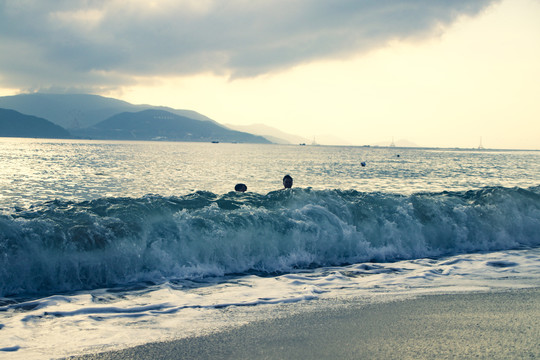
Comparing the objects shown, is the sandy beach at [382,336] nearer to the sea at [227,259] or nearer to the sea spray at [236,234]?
the sea at [227,259]

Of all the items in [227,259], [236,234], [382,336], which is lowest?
[227,259]

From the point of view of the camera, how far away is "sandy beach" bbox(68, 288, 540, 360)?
16.5 ft

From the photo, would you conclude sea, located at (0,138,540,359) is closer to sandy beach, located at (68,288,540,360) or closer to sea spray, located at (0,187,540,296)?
sea spray, located at (0,187,540,296)

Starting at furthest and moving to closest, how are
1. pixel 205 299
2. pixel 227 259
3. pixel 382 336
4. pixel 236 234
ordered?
pixel 236 234 < pixel 227 259 < pixel 205 299 < pixel 382 336

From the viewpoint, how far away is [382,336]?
5660 millimetres

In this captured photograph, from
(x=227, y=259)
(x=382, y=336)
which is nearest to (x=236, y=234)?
(x=227, y=259)

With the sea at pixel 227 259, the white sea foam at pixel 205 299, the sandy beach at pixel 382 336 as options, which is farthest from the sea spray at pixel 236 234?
the sandy beach at pixel 382 336

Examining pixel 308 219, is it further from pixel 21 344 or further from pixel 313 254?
pixel 21 344

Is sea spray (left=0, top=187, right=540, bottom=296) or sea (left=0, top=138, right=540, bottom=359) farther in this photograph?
sea spray (left=0, top=187, right=540, bottom=296)

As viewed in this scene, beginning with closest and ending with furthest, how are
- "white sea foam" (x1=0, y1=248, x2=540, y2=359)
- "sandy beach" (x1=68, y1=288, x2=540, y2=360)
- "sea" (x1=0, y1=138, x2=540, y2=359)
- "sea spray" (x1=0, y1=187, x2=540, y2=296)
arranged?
1. "sandy beach" (x1=68, y1=288, x2=540, y2=360)
2. "white sea foam" (x1=0, y1=248, x2=540, y2=359)
3. "sea" (x1=0, y1=138, x2=540, y2=359)
4. "sea spray" (x1=0, y1=187, x2=540, y2=296)

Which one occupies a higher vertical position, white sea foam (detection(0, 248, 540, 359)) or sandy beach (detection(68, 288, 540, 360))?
sandy beach (detection(68, 288, 540, 360))

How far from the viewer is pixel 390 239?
13570 millimetres

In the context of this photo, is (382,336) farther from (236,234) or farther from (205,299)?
(236,234)

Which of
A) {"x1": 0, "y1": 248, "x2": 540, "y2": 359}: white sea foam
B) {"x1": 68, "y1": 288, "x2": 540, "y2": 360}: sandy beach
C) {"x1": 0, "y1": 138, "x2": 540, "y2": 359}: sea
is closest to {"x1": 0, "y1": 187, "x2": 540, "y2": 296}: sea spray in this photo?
{"x1": 0, "y1": 138, "x2": 540, "y2": 359}: sea
